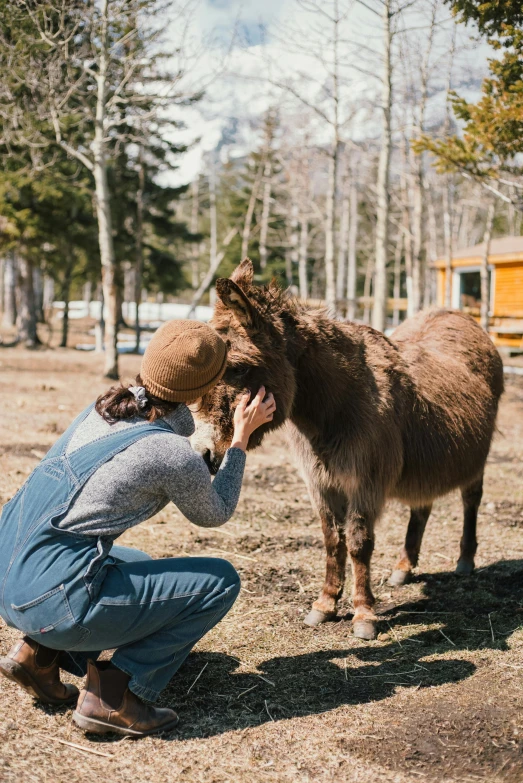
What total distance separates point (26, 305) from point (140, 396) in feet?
68.2

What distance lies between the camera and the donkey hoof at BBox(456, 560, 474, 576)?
5.25m

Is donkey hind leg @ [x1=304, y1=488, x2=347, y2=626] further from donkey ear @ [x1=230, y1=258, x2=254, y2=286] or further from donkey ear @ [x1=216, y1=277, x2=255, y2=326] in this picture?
donkey ear @ [x1=230, y1=258, x2=254, y2=286]

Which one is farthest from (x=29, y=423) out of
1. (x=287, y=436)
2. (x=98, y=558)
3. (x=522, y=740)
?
(x=522, y=740)

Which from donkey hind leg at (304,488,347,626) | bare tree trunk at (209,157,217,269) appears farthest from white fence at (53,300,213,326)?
donkey hind leg at (304,488,347,626)

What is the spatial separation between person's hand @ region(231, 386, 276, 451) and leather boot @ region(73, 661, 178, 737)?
1.06m

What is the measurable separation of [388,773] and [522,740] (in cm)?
58

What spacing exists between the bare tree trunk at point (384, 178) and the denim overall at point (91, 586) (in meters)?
11.1

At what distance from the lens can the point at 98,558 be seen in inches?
105

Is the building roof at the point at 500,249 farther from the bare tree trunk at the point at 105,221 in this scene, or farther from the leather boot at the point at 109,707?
the leather boot at the point at 109,707

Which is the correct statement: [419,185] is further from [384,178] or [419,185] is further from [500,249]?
[500,249]

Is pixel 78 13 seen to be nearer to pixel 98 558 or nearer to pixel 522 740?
pixel 98 558

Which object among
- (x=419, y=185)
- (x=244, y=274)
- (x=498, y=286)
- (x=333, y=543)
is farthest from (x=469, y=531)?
(x=498, y=286)

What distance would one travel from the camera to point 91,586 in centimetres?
263

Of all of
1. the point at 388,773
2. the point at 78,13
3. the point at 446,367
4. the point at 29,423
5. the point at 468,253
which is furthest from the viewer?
the point at 468,253
